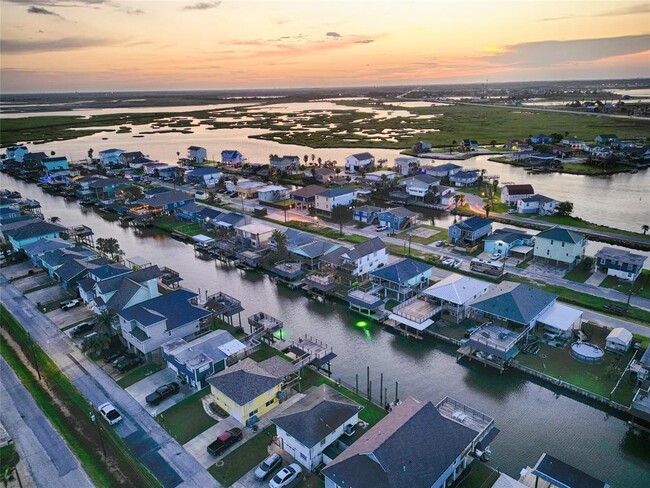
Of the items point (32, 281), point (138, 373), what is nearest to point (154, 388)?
point (138, 373)

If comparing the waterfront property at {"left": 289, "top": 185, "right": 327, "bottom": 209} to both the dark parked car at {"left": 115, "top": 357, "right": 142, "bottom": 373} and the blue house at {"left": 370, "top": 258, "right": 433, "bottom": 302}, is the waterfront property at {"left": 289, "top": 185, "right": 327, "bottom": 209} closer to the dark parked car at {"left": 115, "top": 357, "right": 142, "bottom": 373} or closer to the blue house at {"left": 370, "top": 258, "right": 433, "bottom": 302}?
A: the blue house at {"left": 370, "top": 258, "right": 433, "bottom": 302}

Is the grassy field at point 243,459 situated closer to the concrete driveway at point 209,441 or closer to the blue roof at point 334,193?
the concrete driveway at point 209,441

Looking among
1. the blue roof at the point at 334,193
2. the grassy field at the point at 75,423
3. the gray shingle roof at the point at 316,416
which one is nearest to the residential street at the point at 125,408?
the grassy field at the point at 75,423

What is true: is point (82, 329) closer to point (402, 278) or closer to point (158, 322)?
point (158, 322)

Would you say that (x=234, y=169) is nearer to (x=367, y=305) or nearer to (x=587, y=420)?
(x=367, y=305)

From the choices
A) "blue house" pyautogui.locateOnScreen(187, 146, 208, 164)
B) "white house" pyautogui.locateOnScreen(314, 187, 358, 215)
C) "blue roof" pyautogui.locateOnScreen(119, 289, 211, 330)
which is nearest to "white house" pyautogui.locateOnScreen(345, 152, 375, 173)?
"white house" pyautogui.locateOnScreen(314, 187, 358, 215)
